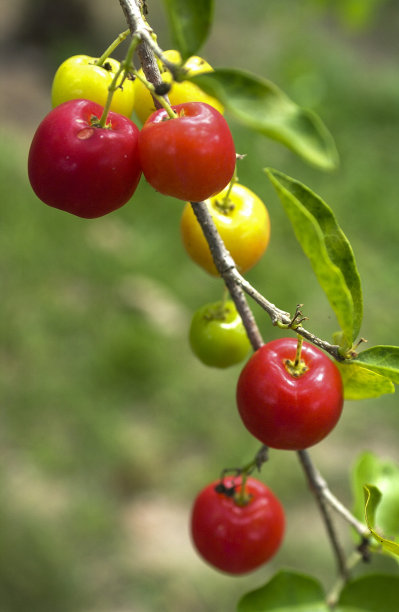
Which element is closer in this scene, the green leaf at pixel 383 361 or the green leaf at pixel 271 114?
the green leaf at pixel 271 114

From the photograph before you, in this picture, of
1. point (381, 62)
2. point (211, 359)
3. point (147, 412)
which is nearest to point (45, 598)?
point (147, 412)

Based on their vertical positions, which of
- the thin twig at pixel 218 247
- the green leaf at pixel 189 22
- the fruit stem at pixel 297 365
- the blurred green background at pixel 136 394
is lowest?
the blurred green background at pixel 136 394

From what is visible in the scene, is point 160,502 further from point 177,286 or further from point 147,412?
point 177,286

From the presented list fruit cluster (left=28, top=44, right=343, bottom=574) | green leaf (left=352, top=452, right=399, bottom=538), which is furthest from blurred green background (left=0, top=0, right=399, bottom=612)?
fruit cluster (left=28, top=44, right=343, bottom=574)

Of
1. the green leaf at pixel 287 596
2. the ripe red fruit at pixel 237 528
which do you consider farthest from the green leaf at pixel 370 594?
the ripe red fruit at pixel 237 528

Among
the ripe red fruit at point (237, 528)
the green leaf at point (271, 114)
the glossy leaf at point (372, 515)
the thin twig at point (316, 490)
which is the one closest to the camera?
the green leaf at point (271, 114)

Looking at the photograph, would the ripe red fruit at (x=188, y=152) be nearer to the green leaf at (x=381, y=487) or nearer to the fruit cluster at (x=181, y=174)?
the fruit cluster at (x=181, y=174)

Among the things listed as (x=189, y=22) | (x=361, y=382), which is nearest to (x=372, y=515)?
(x=361, y=382)

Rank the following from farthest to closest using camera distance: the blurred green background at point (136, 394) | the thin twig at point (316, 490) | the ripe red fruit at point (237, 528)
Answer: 1. the blurred green background at point (136, 394)
2. the ripe red fruit at point (237, 528)
3. the thin twig at point (316, 490)
